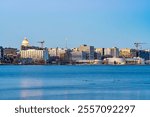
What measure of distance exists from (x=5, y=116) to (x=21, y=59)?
162012 mm

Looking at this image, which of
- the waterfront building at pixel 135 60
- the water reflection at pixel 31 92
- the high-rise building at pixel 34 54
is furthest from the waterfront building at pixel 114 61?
the water reflection at pixel 31 92

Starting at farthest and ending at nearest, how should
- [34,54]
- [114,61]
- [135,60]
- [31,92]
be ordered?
[135,60] < [114,61] < [34,54] < [31,92]

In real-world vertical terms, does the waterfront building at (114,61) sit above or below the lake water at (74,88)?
above

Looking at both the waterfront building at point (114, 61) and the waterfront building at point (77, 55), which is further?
the waterfront building at point (114, 61)

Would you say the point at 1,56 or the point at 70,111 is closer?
the point at 70,111

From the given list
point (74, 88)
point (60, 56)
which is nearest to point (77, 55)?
point (60, 56)

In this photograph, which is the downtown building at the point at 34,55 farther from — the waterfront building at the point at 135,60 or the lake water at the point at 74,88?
the lake water at the point at 74,88

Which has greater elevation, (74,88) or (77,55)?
(77,55)

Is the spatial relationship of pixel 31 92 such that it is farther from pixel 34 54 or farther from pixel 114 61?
pixel 114 61

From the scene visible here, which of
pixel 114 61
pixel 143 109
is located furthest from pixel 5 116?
pixel 114 61

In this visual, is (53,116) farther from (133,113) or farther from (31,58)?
(31,58)

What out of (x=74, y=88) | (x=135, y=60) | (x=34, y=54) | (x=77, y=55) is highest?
(x=34, y=54)

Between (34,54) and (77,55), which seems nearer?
(34,54)

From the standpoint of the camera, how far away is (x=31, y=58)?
7062 inches
